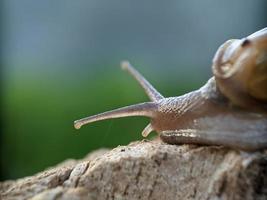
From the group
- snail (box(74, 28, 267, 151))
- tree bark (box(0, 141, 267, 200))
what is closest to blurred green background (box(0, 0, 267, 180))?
snail (box(74, 28, 267, 151))

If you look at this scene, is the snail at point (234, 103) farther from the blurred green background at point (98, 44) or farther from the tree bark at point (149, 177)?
the blurred green background at point (98, 44)

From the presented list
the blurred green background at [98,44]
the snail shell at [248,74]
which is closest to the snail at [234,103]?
the snail shell at [248,74]

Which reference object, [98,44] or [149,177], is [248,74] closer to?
[149,177]

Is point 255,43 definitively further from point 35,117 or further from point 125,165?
point 35,117

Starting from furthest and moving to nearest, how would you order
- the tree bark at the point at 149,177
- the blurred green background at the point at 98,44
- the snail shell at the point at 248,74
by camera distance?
the blurred green background at the point at 98,44 → the snail shell at the point at 248,74 → the tree bark at the point at 149,177

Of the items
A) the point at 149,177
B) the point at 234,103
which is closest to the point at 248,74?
the point at 234,103

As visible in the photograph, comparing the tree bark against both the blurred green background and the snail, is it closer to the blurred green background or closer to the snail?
the snail
